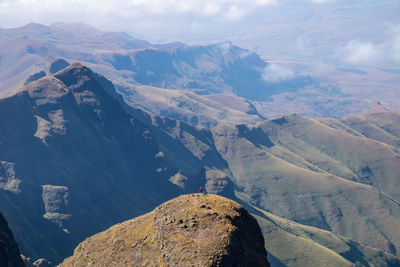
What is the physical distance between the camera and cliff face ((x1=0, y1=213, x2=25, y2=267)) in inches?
4016

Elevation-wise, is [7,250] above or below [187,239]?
below

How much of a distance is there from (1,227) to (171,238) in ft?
183

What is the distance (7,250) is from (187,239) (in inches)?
2109

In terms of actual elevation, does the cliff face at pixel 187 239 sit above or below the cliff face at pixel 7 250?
above

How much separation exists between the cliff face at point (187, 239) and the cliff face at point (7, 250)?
18.1 meters

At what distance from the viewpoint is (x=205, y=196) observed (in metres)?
92.1

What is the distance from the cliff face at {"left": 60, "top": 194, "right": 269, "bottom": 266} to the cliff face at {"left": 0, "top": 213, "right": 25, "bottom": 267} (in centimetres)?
1812

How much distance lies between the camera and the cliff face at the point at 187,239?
7375cm

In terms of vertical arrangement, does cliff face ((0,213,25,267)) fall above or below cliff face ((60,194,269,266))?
below

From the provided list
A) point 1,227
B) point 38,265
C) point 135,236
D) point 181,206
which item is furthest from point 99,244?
point 38,265

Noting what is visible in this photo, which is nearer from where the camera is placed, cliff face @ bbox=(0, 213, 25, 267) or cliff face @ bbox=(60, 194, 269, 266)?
cliff face @ bbox=(60, 194, 269, 266)

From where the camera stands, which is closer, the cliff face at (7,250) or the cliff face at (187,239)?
the cliff face at (187,239)

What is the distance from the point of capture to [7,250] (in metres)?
104

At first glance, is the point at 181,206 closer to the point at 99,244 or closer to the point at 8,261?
the point at 99,244
